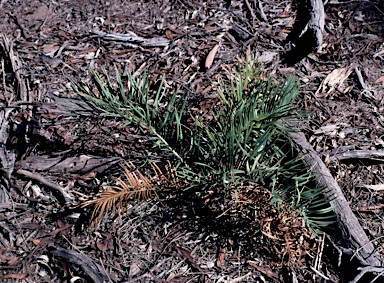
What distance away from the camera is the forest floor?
2.42 meters

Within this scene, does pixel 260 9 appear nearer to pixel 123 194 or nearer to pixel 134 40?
pixel 134 40

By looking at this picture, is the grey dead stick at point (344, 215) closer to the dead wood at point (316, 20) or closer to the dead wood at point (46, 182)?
the dead wood at point (316, 20)

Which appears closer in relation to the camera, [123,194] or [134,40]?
[123,194]

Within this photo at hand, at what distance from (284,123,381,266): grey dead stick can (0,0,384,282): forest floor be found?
3.4 inches

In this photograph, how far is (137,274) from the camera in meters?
2.39

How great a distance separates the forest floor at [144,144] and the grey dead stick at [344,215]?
9 centimetres

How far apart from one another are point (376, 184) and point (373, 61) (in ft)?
3.30

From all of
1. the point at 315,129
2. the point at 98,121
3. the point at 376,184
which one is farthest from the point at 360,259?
the point at 98,121

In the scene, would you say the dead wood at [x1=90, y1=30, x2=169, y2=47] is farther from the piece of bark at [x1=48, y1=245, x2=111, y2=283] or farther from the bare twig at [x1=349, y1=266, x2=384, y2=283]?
the bare twig at [x1=349, y1=266, x2=384, y2=283]

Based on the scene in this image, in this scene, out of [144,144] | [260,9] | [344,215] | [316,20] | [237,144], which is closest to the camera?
[237,144]

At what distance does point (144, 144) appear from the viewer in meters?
2.78

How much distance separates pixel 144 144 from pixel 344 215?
1.17 meters

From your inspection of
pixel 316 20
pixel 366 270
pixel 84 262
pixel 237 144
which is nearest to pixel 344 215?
pixel 366 270

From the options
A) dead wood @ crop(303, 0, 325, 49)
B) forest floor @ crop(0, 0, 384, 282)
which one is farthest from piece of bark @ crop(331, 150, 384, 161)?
dead wood @ crop(303, 0, 325, 49)
